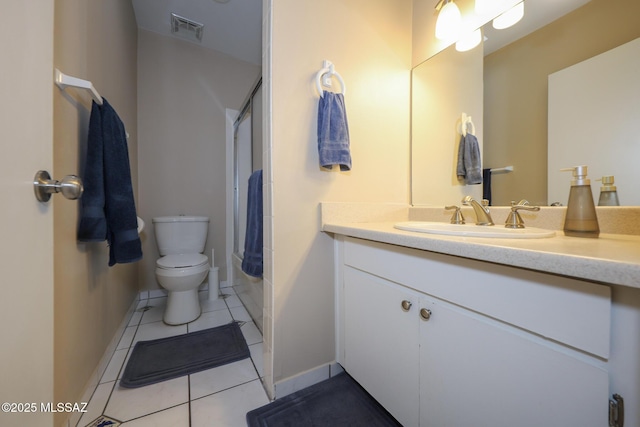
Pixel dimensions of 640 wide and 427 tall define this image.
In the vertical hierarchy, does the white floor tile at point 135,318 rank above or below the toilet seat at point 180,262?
below

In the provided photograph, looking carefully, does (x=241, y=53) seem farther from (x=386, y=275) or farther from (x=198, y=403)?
(x=198, y=403)

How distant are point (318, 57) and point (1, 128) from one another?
1.08 meters

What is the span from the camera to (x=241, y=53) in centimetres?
→ 252

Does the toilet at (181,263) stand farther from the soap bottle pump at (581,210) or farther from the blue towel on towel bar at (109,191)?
the soap bottle pump at (581,210)

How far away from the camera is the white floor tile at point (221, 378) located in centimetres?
112

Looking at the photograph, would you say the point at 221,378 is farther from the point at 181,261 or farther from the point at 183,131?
the point at 183,131

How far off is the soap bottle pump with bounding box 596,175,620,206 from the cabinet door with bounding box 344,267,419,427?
2.37 ft

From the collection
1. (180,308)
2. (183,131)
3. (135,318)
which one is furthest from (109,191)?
(183,131)

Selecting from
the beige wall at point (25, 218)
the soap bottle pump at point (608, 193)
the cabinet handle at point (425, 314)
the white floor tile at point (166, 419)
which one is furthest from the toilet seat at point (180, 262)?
the soap bottle pump at point (608, 193)

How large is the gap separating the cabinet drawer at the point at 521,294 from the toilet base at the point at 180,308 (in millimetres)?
1661

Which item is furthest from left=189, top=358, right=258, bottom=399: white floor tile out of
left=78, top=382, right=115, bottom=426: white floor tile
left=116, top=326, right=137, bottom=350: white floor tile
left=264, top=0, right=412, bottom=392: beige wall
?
left=116, top=326, right=137, bottom=350: white floor tile

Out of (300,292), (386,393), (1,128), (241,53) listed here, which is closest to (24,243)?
(1,128)

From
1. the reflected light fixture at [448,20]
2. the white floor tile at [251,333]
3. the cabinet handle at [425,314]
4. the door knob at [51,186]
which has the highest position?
the reflected light fixture at [448,20]

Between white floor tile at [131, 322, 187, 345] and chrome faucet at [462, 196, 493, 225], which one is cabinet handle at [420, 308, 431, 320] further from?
white floor tile at [131, 322, 187, 345]
